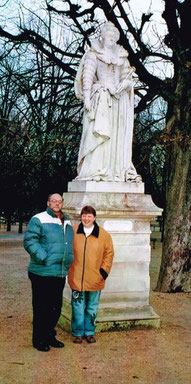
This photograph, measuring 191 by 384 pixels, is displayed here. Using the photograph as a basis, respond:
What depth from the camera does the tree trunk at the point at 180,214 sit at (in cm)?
1117

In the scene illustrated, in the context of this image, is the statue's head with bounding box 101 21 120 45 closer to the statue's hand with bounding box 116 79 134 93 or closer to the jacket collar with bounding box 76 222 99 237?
the statue's hand with bounding box 116 79 134 93

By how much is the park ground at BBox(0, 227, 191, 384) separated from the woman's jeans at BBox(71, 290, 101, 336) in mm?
189

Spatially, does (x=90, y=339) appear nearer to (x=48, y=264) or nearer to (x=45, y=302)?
(x=45, y=302)

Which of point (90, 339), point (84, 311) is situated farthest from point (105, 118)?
point (90, 339)

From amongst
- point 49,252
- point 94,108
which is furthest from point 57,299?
point 94,108

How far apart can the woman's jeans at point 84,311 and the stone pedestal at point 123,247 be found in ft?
1.49

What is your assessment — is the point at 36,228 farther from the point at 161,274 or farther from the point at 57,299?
the point at 161,274

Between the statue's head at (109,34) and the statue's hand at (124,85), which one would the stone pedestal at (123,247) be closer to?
the statue's hand at (124,85)

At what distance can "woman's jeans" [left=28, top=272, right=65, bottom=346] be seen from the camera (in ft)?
19.7

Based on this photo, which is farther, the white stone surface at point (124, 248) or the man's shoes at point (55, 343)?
the white stone surface at point (124, 248)

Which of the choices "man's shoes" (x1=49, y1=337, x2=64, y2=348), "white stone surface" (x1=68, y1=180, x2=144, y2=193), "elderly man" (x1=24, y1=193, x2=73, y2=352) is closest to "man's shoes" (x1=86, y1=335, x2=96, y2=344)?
"man's shoes" (x1=49, y1=337, x2=64, y2=348)

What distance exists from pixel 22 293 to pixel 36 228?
487 centimetres

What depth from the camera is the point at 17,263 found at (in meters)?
15.5

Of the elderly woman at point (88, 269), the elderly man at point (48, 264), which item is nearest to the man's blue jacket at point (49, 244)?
the elderly man at point (48, 264)
